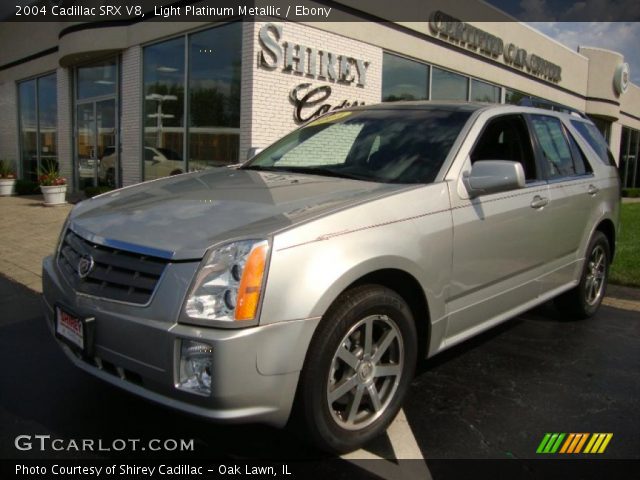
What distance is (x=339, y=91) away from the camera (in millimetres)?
11547

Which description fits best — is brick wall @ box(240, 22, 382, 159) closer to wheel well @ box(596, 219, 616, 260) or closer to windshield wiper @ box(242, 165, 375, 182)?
windshield wiper @ box(242, 165, 375, 182)

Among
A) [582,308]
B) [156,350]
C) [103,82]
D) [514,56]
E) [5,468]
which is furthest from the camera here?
[514,56]

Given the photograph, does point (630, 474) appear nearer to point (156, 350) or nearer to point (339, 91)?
point (156, 350)

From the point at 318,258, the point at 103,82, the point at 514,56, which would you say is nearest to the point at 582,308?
the point at 318,258

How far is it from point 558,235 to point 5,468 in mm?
3661

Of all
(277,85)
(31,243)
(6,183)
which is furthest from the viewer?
(6,183)

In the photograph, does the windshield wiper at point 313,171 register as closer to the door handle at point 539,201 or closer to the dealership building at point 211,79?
the door handle at point 539,201

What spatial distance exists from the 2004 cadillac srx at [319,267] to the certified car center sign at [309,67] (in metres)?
6.48

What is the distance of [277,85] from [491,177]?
7767 mm

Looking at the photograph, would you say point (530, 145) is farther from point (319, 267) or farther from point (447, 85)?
point (447, 85)

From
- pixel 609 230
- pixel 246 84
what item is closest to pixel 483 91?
pixel 246 84

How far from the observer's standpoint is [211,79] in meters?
11.0

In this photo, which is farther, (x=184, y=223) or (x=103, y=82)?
(x=103, y=82)

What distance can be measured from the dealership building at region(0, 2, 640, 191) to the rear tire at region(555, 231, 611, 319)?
127cm
